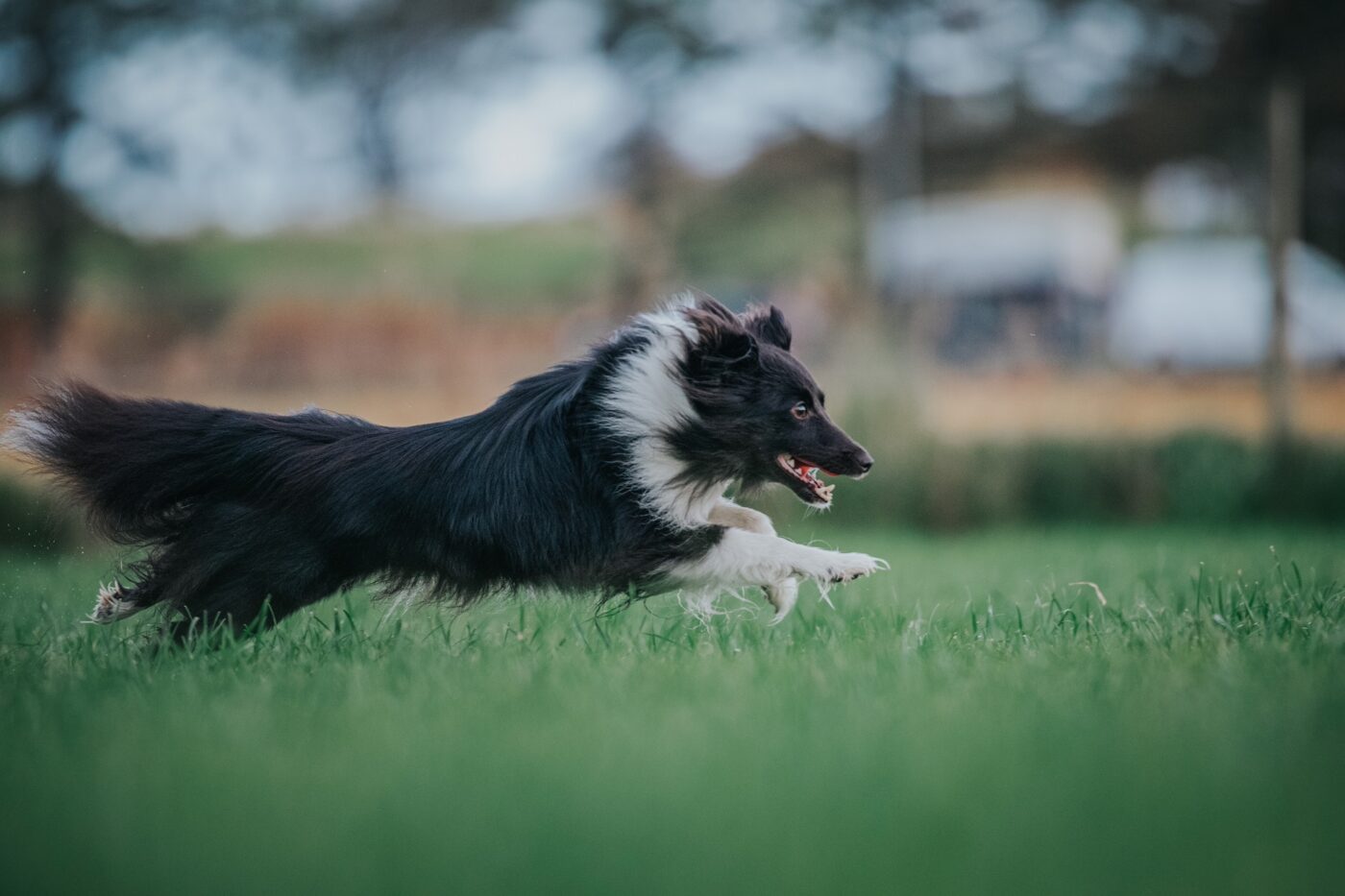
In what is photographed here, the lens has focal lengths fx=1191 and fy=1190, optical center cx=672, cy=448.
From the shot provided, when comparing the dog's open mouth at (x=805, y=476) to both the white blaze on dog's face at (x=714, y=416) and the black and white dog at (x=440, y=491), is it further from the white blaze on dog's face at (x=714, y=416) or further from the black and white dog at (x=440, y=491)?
the black and white dog at (x=440, y=491)

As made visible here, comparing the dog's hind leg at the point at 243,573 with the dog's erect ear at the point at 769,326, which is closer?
the dog's hind leg at the point at 243,573

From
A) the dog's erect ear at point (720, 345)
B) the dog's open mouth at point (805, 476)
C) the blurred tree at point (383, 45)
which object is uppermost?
the blurred tree at point (383, 45)

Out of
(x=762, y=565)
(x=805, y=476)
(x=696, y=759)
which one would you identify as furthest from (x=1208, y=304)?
(x=696, y=759)

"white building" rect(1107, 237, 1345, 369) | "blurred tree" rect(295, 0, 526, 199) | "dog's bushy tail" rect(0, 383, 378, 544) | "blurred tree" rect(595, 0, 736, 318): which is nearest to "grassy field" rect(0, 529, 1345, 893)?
"dog's bushy tail" rect(0, 383, 378, 544)

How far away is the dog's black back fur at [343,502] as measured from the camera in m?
4.21

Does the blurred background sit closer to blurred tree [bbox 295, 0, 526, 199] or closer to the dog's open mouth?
blurred tree [bbox 295, 0, 526, 199]

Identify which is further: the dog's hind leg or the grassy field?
the dog's hind leg

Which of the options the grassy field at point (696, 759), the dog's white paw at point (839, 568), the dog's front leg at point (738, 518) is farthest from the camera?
the dog's front leg at point (738, 518)

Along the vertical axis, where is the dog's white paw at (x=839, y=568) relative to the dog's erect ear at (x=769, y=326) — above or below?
below

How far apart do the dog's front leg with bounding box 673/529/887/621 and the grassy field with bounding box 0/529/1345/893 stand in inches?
8.0

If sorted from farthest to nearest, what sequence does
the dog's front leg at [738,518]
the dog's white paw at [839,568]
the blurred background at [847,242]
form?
the blurred background at [847,242] → the dog's front leg at [738,518] → the dog's white paw at [839,568]

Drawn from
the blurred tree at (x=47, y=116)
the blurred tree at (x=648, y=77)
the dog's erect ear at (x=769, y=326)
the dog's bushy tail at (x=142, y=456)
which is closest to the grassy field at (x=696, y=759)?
the dog's bushy tail at (x=142, y=456)

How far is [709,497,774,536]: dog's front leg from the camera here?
4895 millimetres

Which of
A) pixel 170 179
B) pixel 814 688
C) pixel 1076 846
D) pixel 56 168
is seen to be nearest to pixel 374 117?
pixel 170 179
